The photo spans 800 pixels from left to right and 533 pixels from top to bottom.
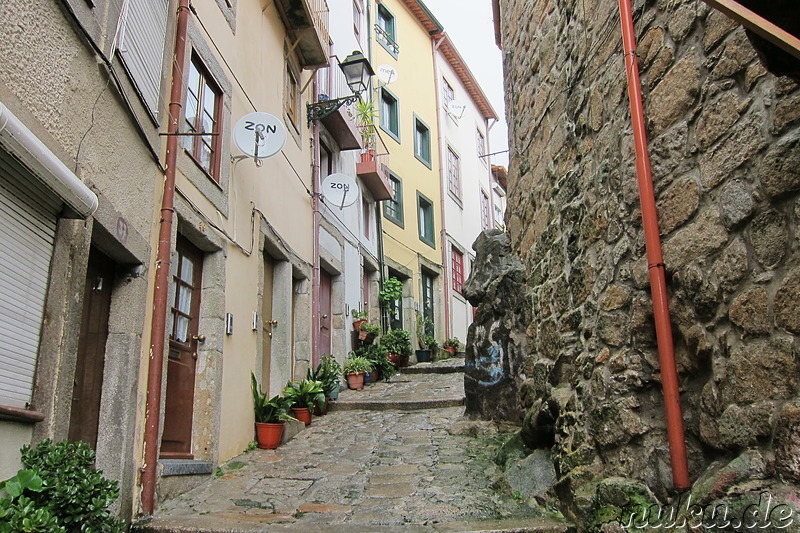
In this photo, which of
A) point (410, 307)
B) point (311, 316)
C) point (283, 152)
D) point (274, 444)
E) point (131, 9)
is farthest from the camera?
point (410, 307)

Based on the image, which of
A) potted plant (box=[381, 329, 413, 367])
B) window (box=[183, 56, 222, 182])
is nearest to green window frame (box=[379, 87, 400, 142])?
potted plant (box=[381, 329, 413, 367])

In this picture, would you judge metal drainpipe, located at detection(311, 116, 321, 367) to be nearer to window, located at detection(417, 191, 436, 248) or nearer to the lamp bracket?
the lamp bracket

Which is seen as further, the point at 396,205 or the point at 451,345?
the point at 451,345

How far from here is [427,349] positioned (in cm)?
1463

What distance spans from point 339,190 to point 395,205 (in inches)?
207

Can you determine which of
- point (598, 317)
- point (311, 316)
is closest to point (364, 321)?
point (311, 316)

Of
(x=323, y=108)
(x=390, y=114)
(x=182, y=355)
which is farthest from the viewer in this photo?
(x=390, y=114)

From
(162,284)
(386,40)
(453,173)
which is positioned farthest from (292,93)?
(453,173)

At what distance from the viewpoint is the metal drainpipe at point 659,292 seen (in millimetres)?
2637

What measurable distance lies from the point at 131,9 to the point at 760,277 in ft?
13.5

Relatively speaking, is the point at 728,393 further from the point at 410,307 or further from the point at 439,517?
the point at 410,307

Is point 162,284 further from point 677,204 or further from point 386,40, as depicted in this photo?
point 386,40

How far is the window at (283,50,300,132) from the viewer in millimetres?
9070

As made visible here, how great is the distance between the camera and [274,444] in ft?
22.0
